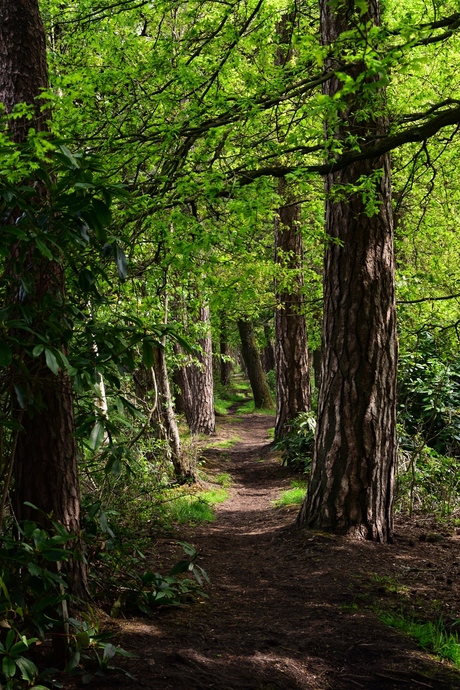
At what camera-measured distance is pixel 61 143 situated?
2.90 meters

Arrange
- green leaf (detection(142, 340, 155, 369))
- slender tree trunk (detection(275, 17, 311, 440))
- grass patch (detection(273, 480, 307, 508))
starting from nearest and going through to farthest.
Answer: green leaf (detection(142, 340, 155, 369)) → grass patch (detection(273, 480, 307, 508)) → slender tree trunk (detection(275, 17, 311, 440))

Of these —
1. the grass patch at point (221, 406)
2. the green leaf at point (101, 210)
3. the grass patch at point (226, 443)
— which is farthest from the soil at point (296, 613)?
the grass patch at point (221, 406)

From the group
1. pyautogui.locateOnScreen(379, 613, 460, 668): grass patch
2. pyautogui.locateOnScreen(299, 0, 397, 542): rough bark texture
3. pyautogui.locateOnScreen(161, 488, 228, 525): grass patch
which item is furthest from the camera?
pyautogui.locateOnScreen(161, 488, 228, 525): grass patch

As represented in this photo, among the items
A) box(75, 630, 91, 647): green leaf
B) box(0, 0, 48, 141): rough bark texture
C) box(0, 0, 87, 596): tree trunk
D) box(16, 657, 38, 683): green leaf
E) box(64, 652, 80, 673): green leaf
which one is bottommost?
box(64, 652, 80, 673): green leaf

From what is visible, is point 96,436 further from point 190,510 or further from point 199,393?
point 199,393

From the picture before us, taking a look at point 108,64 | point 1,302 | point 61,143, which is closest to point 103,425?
point 1,302

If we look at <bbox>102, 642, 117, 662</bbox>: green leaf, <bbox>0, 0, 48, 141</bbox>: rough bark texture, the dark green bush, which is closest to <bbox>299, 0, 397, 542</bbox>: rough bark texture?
<bbox>0, 0, 48, 141</bbox>: rough bark texture

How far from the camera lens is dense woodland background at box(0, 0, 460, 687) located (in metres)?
3.18

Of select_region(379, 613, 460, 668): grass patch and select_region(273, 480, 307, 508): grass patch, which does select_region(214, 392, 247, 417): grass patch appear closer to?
select_region(273, 480, 307, 508): grass patch

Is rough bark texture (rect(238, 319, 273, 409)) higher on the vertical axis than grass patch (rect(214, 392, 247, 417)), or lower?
higher

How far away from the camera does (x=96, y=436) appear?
2.93m

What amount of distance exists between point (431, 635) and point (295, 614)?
42.0 inches

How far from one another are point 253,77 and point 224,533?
207 inches

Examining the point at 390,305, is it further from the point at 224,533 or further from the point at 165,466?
the point at 165,466
